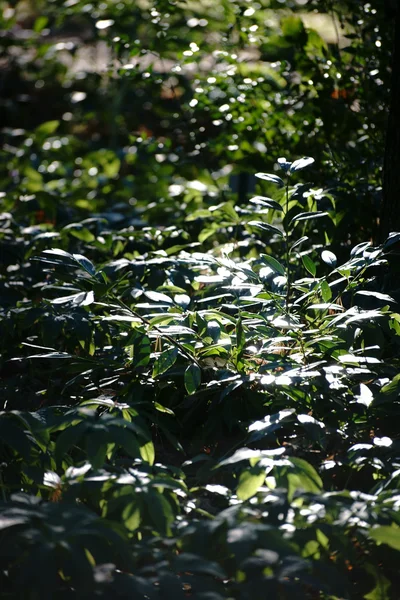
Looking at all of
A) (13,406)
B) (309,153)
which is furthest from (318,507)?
(309,153)

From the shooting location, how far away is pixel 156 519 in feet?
4.63

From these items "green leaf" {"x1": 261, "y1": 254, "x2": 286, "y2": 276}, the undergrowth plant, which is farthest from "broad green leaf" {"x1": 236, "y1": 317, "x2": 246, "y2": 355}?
"green leaf" {"x1": 261, "y1": 254, "x2": 286, "y2": 276}

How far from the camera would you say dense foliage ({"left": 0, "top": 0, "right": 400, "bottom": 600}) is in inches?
53.2

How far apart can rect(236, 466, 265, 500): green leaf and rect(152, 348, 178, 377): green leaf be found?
0.51m

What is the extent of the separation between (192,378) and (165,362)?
0.10 m

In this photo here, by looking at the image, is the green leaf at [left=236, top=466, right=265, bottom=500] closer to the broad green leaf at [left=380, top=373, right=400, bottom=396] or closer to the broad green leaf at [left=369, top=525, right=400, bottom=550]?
the broad green leaf at [left=369, top=525, right=400, bottom=550]

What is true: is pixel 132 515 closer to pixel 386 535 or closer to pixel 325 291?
pixel 386 535

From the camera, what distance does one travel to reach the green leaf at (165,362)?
6.38ft

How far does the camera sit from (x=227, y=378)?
1887 mm

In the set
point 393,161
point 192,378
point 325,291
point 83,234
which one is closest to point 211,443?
point 192,378

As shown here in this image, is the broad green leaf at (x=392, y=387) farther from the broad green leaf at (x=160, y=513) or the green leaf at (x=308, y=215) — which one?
the broad green leaf at (x=160, y=513)

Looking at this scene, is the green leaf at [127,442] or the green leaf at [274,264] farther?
the green leaf at [274,264]

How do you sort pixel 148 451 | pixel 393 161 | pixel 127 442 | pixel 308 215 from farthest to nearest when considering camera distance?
pixel 393 161, pixel 308 215, pixel 148 451, pixel 127 442

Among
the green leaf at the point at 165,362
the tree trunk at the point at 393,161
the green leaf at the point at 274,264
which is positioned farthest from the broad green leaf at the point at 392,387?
the tree trunk at the point at 393,161
